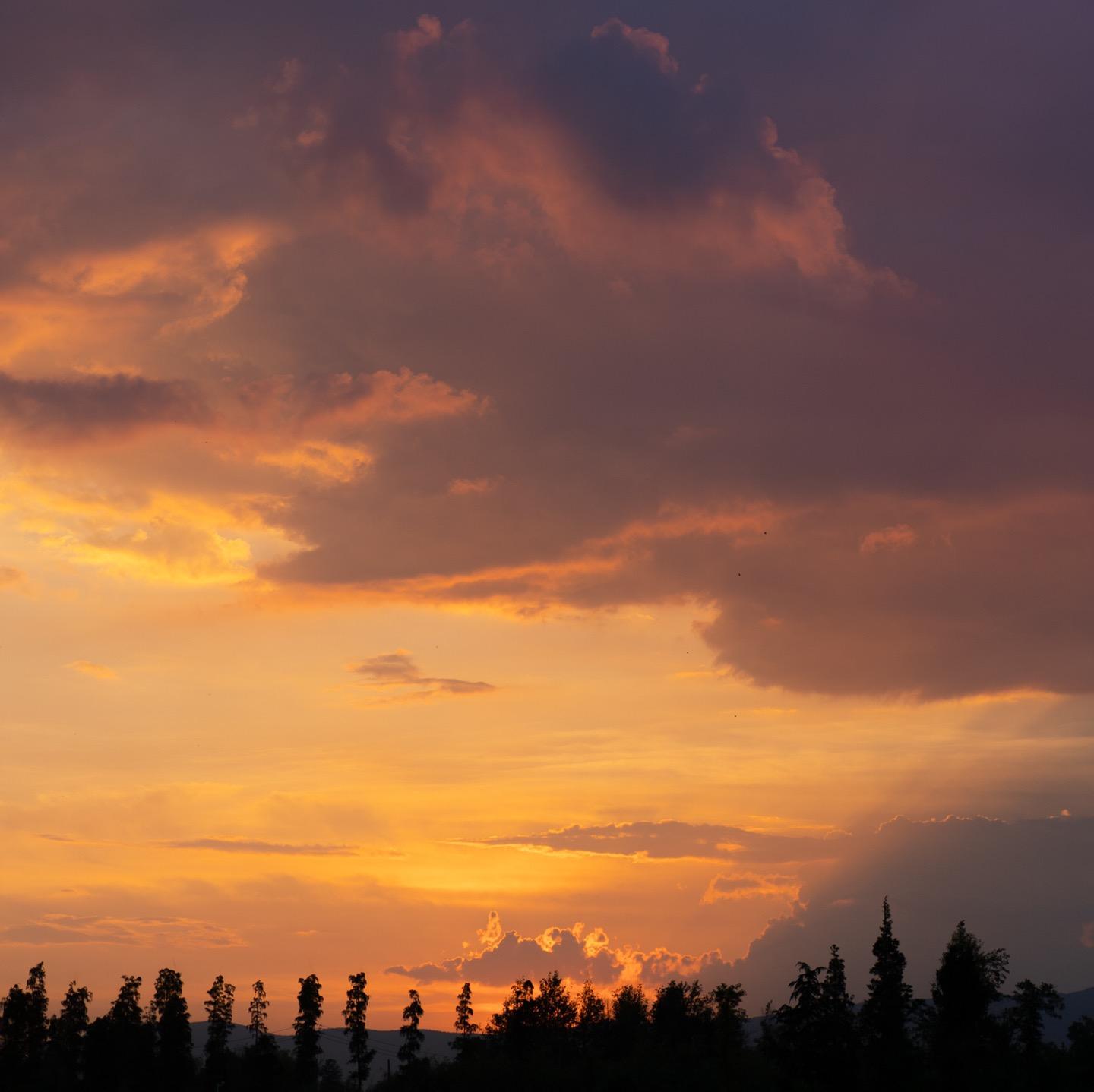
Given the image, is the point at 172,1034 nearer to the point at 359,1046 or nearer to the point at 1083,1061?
the point at 359,1046

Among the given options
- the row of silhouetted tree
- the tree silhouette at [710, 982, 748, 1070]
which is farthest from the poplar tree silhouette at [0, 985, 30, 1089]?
the tree silhouette at [710, 982, 748, 1070]

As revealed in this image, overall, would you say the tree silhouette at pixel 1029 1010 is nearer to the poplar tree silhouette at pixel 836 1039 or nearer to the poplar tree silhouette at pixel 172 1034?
the poplar tree silhouette at pixel 836 1039

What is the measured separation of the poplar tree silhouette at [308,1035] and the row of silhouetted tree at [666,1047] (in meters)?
0.24

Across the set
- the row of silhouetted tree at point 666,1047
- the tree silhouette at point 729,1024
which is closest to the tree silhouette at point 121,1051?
the row of silhouetted tree at point 666,1047

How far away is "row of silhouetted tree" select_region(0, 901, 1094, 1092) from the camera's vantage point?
128875 millimetres

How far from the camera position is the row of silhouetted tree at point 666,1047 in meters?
129

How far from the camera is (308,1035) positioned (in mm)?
186125

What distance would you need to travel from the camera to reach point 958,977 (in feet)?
462

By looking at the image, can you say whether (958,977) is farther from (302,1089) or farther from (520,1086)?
(302,1089)

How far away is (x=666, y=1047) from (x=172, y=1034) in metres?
65.6

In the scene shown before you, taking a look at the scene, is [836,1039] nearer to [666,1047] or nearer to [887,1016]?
[887,1016]

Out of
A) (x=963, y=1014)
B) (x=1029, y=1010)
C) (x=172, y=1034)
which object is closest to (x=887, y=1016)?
(x=963, y=1014)

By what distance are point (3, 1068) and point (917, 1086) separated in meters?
112

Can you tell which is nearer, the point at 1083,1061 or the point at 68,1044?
the point at 1083,1061
